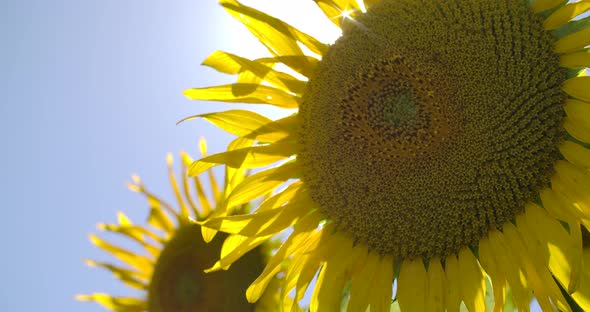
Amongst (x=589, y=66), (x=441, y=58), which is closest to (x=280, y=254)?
(x=441, y=58)

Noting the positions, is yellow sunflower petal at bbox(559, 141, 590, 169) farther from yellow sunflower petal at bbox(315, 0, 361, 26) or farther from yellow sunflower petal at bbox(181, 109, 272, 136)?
yellow sunflower petal at bbox(181, 109, 272, 136)

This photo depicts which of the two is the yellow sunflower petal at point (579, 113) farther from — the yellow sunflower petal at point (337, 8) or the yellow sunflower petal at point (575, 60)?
the yellow sunflower petal at point (337, 8)

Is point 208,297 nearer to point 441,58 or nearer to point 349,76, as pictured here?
point 349,76

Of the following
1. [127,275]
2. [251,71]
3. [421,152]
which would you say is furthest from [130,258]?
[421,152]

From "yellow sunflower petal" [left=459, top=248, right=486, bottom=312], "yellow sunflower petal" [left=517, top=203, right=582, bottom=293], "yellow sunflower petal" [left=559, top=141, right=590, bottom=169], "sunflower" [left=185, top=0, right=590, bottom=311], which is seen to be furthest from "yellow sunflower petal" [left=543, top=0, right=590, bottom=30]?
→ "yellow sunflower petal" [left=459, top=248, right=486, bottom=312]

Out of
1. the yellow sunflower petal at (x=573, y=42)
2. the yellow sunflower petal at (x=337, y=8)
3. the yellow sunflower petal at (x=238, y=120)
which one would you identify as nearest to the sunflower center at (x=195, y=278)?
the yellow sunflower petal at (x=238, y=120)
